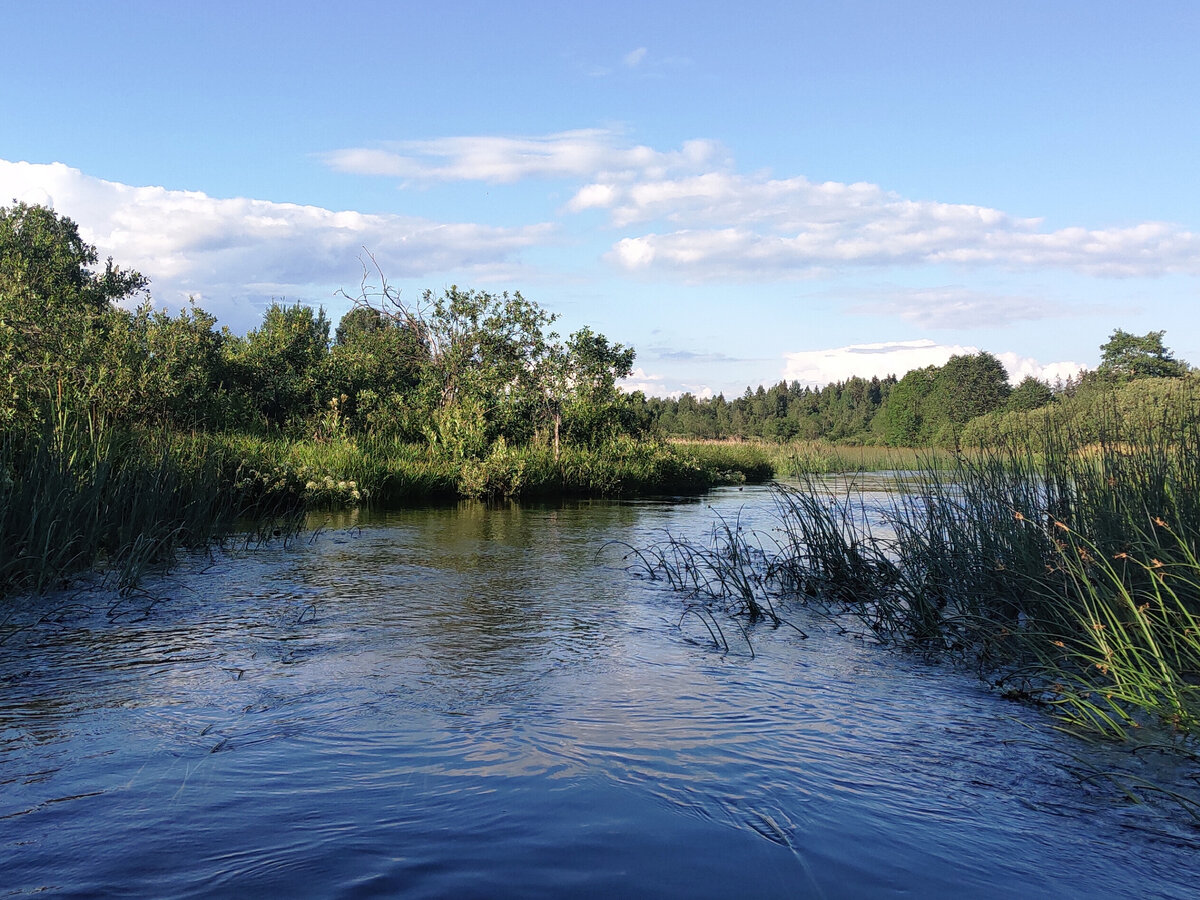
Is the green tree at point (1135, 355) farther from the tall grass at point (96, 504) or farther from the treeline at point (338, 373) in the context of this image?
the tall grass at point (96, 504)

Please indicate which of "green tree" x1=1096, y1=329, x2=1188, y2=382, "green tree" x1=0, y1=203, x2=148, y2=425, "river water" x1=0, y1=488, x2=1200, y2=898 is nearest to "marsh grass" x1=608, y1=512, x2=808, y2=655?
"river water" x1=0, y1=488, x2=1200, y2=898

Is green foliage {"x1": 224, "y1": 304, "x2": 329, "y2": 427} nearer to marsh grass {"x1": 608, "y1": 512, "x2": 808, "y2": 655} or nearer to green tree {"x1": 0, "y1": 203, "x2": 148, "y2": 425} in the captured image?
green tree {"x1": 0, "y1": 203, "x2": 148, "y2": 425}

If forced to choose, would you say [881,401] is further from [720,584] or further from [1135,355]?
[720,584]

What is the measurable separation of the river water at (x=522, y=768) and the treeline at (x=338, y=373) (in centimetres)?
1064

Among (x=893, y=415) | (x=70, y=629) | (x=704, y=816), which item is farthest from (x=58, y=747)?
(x=893, y=415)

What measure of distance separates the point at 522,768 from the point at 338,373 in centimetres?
1919

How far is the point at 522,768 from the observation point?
381 centimetres

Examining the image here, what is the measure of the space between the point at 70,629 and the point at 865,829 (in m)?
5.82

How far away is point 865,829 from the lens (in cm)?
325

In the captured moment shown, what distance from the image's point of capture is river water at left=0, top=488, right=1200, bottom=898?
288cm

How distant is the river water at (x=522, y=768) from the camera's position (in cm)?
→ 288

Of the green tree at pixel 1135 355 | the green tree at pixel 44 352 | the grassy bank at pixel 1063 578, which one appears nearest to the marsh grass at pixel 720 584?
the grassy bank at pixel 1063 578

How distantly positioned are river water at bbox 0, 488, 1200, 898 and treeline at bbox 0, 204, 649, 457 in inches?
419

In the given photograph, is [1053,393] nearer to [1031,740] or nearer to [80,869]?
[1031,740]
